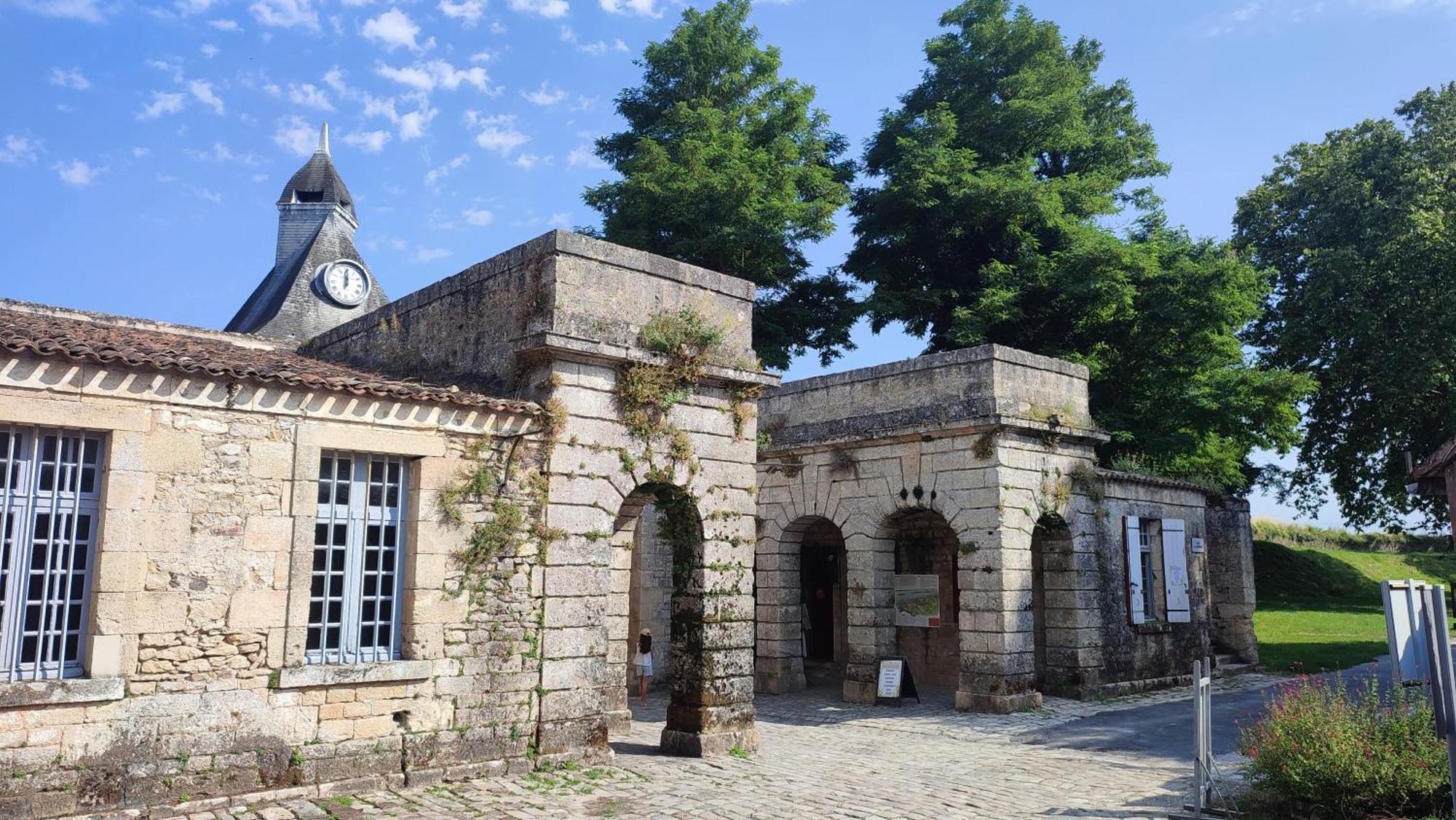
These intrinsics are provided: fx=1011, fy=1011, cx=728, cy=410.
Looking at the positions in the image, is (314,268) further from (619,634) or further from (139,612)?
(139,612)

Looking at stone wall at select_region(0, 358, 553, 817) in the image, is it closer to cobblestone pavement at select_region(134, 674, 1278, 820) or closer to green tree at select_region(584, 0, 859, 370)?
cobblestone pavement at select_region(134, 674, 1278, 820)

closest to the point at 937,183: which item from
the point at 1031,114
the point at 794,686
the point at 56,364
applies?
the point at 1031,114

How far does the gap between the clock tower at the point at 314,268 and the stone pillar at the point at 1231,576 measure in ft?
73.2

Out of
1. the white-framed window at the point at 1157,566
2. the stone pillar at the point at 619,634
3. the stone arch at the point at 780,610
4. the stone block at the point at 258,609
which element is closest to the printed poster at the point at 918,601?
the stone arch at the point at 780,610

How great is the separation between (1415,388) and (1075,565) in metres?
11.8

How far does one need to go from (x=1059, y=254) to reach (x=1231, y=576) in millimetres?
7387

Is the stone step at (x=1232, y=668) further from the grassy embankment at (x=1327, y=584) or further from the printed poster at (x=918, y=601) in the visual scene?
the printed poster at (x=918, y=601)

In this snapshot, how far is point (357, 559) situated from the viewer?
319 inches

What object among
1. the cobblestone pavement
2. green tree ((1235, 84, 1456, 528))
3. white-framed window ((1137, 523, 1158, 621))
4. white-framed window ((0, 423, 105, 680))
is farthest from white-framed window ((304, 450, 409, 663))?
green tree ((1235, 84, 1456, 528))

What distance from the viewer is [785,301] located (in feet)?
78.5

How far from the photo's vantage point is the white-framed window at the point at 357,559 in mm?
7941

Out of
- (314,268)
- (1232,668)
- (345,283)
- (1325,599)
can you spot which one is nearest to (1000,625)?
(1232,668)

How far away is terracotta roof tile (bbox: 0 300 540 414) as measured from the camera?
6703 mm

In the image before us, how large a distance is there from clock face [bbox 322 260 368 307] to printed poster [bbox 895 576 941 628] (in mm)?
23168
